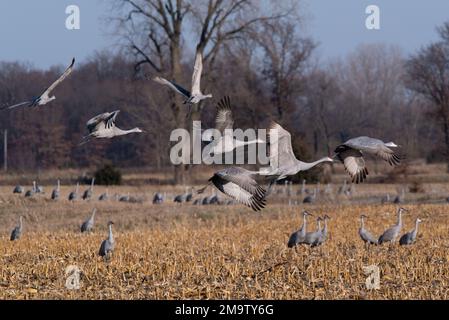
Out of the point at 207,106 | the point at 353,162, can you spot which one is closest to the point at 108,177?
the point at 207,106

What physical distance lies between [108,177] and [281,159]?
93.3 feet

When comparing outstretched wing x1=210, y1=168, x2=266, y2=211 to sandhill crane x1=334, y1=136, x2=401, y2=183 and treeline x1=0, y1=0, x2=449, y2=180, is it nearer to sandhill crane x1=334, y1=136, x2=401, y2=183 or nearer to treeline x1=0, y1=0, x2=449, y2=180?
sandhill crane x1=334, y1=136, x2=401, y2=183

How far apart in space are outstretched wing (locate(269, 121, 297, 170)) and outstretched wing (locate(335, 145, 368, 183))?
673 mm

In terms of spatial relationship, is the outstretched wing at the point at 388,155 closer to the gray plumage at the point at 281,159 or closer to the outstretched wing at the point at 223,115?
the gray plumage at the point at 281,159

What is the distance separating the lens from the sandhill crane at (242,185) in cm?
1380

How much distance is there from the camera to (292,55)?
177 ft

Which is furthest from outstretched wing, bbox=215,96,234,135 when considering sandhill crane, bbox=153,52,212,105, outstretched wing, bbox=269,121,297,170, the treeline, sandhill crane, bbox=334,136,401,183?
the treeline

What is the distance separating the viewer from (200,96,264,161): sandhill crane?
14.3 meters

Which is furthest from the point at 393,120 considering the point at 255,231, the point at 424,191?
the point at 255,231

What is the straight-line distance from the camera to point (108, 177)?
41531 mm

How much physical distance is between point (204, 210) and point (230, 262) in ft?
44.0

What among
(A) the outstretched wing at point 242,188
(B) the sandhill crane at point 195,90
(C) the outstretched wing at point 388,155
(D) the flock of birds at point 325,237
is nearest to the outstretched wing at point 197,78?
(B) the sandhill crane at point 195,90

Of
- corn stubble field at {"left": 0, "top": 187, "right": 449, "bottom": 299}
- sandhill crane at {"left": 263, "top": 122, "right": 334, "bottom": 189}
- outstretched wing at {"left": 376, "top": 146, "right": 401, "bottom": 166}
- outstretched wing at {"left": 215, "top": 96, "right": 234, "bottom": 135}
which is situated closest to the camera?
corn stubble field at {"left": 0, "top": 187, "right": 449, "bottom": 299}
